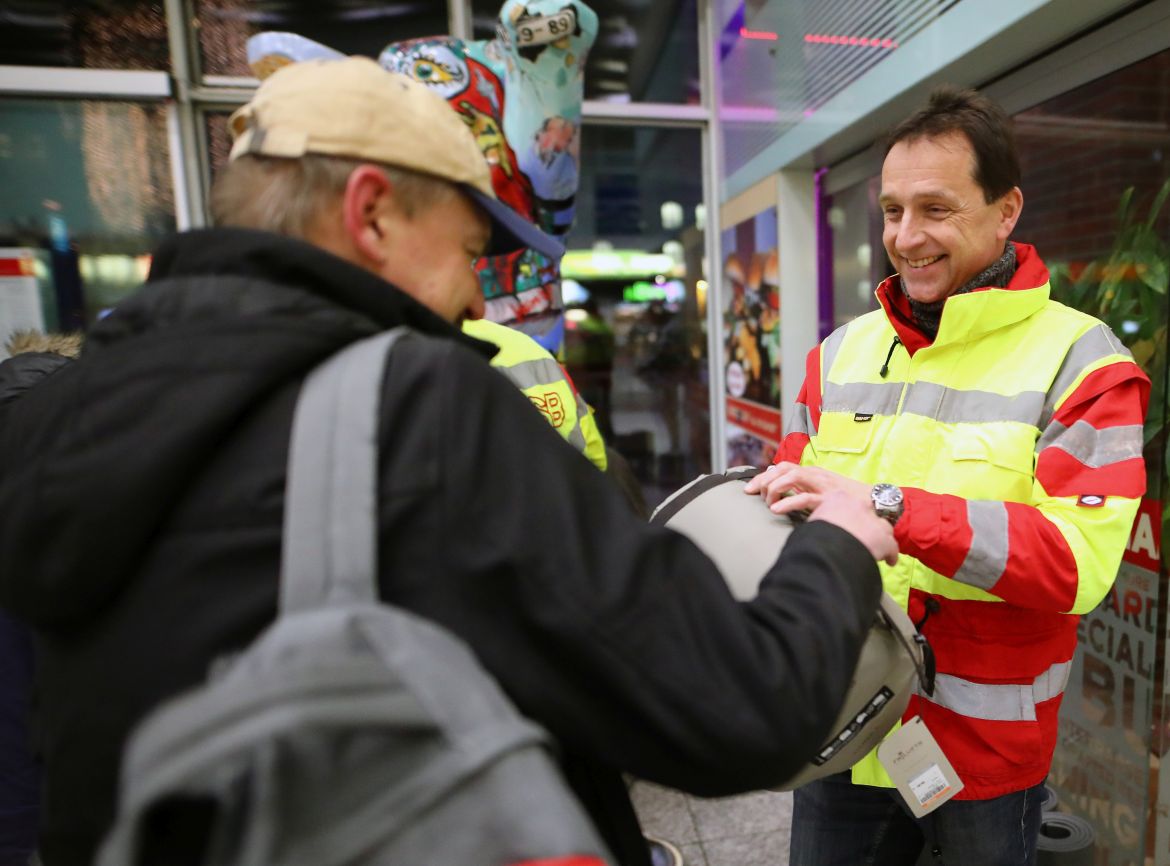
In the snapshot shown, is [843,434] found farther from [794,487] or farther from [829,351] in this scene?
[794,487]

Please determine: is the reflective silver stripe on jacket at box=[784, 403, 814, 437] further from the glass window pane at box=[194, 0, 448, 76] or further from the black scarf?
the glass window pane at box=[194, 0, 448, 76]

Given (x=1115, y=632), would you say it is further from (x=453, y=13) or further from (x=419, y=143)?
(x=453, y=13)

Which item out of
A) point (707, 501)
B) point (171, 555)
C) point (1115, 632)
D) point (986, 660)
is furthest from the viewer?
point (1115, 632)

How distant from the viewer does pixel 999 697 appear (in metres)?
1.30

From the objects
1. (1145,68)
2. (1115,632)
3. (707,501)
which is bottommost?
(1115,632)

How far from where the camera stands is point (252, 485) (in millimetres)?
580

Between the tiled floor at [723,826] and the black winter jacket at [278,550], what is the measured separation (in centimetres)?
206

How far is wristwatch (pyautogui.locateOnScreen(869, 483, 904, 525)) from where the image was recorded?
1.19 metres

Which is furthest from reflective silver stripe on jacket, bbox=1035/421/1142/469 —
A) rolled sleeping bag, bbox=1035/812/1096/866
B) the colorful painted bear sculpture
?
the colorful painted bear sculpture

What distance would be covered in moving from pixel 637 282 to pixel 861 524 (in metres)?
3.73

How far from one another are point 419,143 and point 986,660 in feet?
4.17

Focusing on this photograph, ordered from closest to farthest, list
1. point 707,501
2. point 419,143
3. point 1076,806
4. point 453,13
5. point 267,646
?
1. point 267,646
2. point 419,143
3. point 707,501
4. point 1076,806
5. point 453,13

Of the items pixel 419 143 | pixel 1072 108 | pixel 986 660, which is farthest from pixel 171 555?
pixel 1072 108

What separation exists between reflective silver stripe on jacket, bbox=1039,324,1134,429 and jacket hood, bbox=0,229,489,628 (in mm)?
1149
